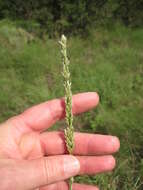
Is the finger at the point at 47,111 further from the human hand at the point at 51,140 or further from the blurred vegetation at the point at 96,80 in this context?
the blurred vegetation at the point at 96,80

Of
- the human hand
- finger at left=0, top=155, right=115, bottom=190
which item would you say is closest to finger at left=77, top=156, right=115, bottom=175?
the human hand

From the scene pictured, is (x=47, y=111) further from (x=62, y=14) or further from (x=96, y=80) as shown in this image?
(x=62, y=14)

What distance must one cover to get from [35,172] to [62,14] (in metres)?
6.33

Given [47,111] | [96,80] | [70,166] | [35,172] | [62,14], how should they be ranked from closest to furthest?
[35,172] < [70,166] < [47,111] < [96,80] < [62,14]

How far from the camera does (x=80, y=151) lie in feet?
10.1

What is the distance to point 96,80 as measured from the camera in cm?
582

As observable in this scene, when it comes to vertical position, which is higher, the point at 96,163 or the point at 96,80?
the point at 96,80

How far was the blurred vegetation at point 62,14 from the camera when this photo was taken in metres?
7.84

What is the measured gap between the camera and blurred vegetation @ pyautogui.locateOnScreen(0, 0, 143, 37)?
784cm

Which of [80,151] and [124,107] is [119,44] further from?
[80,151]

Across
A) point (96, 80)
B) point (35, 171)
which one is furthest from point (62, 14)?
point (35, 171)

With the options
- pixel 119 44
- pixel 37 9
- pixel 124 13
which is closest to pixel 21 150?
pixel 119 44

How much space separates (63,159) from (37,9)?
659 cm

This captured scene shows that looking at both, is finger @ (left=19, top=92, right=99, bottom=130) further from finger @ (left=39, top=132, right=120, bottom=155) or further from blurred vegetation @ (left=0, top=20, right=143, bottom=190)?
blurred vegetation @ (left=0, top=20, right=143, bottom=190)
